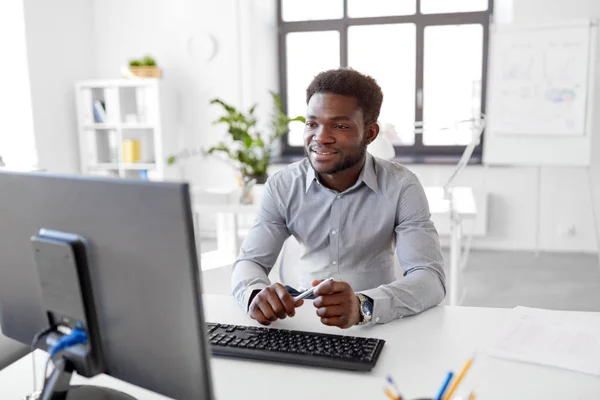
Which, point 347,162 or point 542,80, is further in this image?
point 542,80

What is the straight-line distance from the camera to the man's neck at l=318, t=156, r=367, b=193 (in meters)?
1.64

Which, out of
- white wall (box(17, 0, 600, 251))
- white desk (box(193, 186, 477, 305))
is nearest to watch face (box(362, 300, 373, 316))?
white desk (box(193, 186, 477, 305))

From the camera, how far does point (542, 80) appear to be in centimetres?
390

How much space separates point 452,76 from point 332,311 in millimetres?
3995

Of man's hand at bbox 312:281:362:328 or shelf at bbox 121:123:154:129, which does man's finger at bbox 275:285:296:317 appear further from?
shelf at bbox 121:123:154:129

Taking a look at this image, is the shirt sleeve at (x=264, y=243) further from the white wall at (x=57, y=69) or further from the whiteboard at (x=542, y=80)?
the white wall at (x=57, y=69)

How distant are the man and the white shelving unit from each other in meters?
3.10

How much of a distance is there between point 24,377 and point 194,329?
1.90ft

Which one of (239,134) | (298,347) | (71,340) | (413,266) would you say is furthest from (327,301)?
(239,134)

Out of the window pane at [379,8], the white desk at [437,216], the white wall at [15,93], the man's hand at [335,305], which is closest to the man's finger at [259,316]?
the man's hand at [335,305]

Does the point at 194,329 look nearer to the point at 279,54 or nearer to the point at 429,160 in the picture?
the point at 429,160

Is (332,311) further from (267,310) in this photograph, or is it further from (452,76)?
(452,76)

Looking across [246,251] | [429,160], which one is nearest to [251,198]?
[246,251]

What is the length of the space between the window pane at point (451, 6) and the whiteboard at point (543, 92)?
0.73 metres
